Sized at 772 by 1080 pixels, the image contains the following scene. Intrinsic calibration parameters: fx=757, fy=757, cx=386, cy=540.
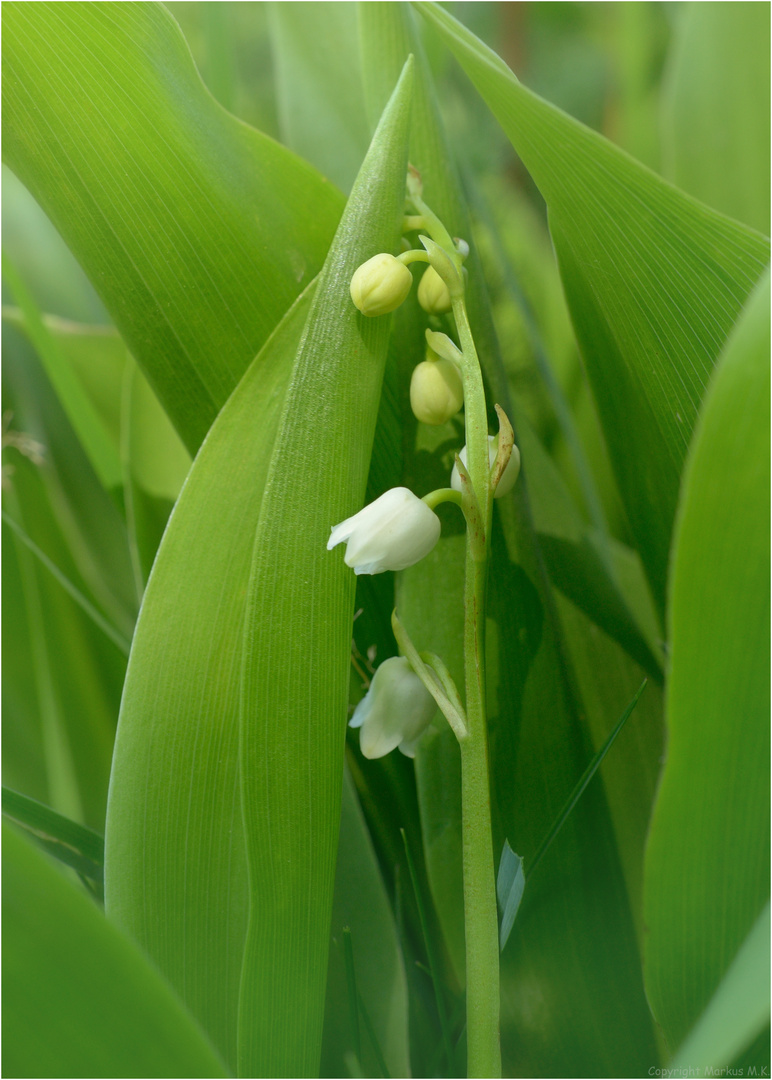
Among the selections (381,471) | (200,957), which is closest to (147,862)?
(200,957)

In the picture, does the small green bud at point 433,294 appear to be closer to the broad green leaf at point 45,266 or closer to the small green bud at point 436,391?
the small green bud at point 436,391

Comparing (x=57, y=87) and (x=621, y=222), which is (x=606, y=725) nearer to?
(x=621, y=222)

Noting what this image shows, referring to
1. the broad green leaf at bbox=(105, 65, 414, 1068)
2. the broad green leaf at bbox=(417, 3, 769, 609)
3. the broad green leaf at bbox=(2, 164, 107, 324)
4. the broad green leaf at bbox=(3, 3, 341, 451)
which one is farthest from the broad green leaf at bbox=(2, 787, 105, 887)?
the broad green leaf at bbox=(2, 164, 107, 324)

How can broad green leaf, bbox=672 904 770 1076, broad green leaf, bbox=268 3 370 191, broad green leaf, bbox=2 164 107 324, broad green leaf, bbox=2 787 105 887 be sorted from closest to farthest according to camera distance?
broad green leaf, bbox=672 904 770 1076, broad green leaf, bbox=2 787 105 887, broad green leaf, bbox=268 3 370 191, broad green leaf, bbox=2 164 107 324

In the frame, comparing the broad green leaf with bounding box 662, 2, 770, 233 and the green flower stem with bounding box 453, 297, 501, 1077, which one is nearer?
the green flower stem with bounding box 453, 297, 501, 1077

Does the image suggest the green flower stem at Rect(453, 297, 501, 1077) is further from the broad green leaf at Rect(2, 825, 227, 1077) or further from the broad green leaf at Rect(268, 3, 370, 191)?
the broad green leaf at Rect(268, 3, 370, 191)

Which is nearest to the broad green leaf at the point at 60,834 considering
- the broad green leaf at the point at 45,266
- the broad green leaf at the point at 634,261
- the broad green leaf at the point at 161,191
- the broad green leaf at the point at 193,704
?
the broad green leaf at the point at 193,704
